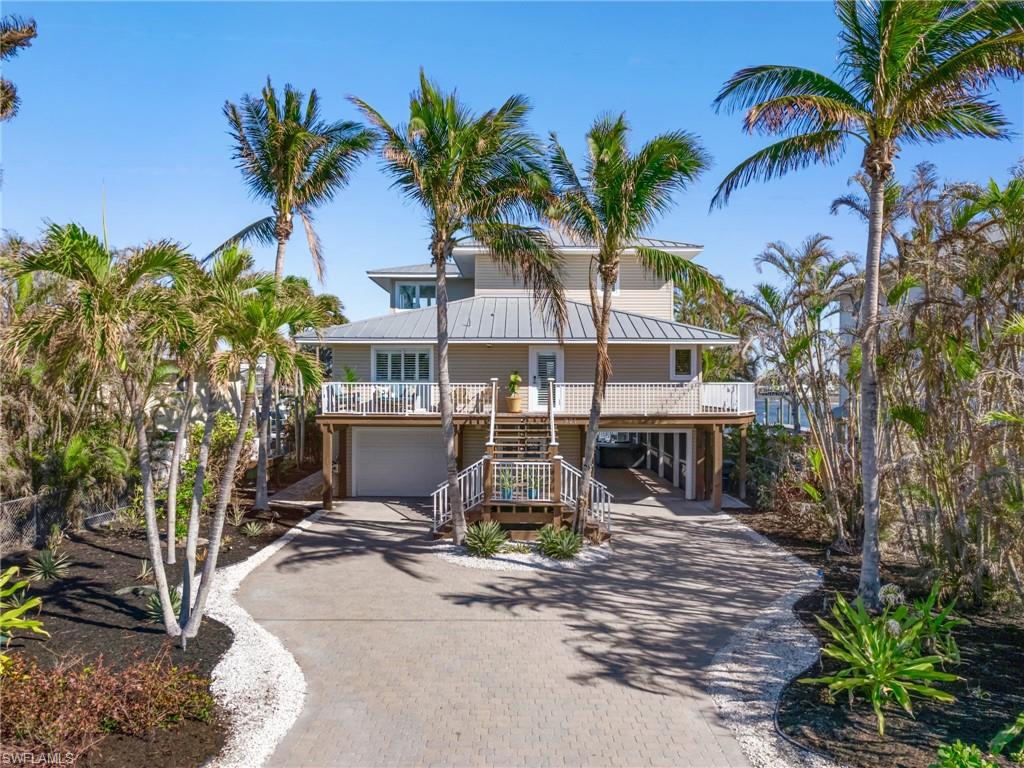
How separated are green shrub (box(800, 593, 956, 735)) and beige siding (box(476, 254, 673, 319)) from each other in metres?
16.4

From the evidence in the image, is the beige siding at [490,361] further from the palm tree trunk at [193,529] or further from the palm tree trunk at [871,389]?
the palm tree trunk at [193,529]

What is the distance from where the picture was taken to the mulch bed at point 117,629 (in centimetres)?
601

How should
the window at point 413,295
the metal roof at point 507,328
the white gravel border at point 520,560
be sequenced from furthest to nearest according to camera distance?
the window at point 413,295 < the metal roof at point 507,328 < the white gravel border at point 520,560

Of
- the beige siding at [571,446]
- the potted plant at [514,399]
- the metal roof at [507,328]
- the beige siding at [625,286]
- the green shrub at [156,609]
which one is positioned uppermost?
the beige siding at [625,286]

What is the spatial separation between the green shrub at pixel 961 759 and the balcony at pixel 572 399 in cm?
1260

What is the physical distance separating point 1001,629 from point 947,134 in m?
7.08

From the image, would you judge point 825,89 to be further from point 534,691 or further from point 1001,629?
point 534,691

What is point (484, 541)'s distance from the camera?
43.4 feet

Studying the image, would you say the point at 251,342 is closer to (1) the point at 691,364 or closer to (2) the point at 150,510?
(2) the point at 150,510

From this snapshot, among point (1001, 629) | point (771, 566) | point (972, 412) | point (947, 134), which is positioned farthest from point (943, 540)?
point (947, 134)

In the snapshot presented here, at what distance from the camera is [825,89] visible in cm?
943

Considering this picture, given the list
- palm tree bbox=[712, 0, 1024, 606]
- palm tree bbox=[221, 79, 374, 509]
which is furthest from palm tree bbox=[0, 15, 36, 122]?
palm tree bbox=[712, 0, 1024, 606]

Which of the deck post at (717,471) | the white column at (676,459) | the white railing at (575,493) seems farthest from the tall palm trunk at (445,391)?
the white column at (676,459)

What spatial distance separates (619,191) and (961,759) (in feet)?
33.2
